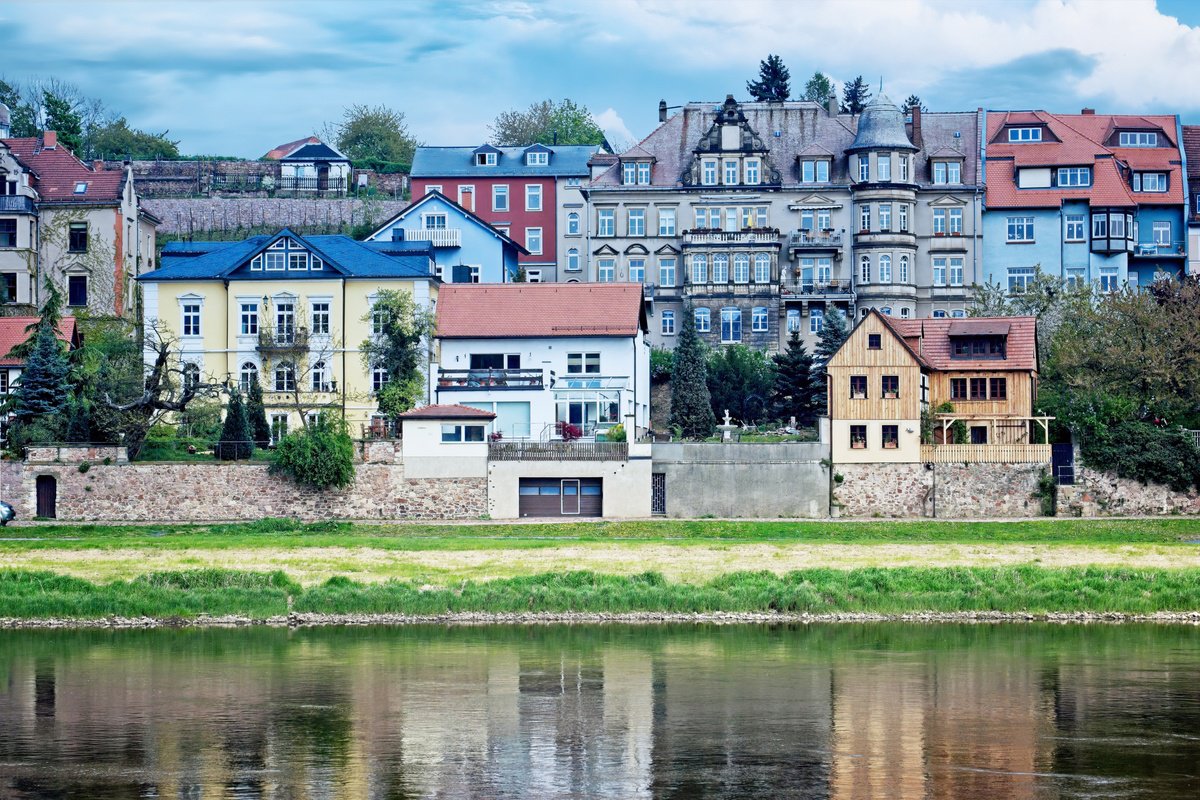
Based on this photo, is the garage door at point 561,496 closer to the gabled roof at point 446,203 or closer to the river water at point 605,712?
the river water at point 605,712

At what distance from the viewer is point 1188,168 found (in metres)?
87.2

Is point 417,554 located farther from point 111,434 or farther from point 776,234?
point 776,234

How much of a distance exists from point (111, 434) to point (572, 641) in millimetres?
30098

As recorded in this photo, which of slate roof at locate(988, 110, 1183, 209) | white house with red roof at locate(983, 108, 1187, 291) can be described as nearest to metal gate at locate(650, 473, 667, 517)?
white house with red roof at locate(983, 108, 1187, 291)

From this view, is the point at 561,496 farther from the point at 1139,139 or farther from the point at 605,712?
the point at 1139,139

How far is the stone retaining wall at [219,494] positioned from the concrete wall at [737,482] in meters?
6.78

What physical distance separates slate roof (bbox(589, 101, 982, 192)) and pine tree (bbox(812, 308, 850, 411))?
8.47m

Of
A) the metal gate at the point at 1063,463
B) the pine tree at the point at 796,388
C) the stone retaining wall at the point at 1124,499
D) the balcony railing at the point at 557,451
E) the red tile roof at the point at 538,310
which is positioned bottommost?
the stone retaining wall at the point at 1124,499

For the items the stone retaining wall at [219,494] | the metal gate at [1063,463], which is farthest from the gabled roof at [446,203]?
the metal gate at [1063,463]

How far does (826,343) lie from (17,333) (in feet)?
113

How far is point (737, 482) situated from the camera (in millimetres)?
62094

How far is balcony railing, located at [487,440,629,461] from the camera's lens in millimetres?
61969

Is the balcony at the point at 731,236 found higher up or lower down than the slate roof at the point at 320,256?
higher up

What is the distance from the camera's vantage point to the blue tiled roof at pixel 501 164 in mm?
90000
